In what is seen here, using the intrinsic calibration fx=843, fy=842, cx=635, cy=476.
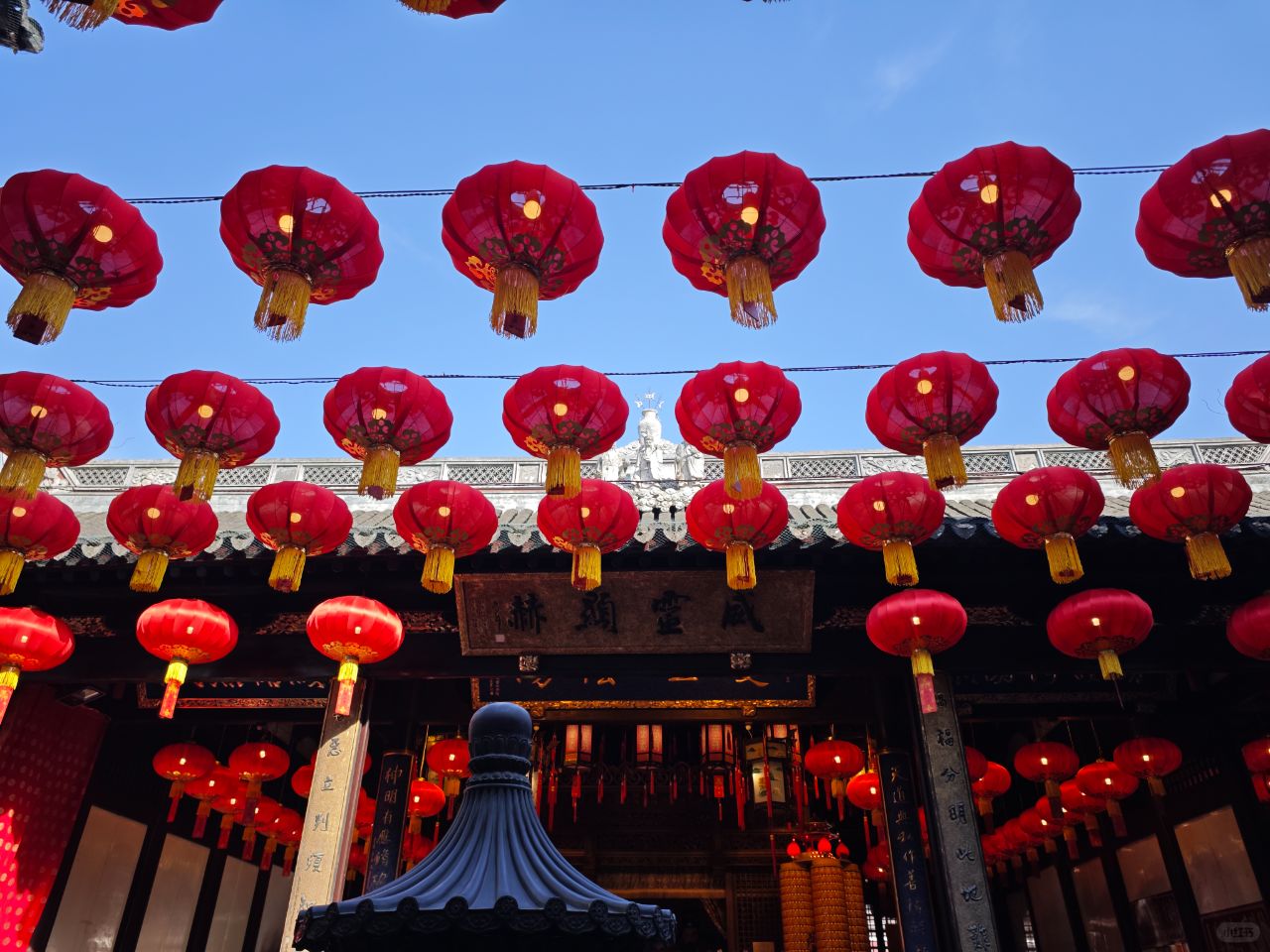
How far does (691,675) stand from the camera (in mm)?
6988

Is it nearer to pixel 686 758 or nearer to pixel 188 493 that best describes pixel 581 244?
pixel 188 493

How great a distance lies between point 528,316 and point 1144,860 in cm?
991

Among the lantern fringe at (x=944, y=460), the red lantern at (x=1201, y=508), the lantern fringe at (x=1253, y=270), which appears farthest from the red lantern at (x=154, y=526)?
the red lantern at (x=1201, y=508)

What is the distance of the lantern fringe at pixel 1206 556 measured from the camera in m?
5.02

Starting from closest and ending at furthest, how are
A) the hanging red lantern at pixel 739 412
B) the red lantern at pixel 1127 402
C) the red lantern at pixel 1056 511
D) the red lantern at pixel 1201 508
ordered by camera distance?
the red lantern at pixel 1127 402, the hanging red lantern at pixel 739 412, the red lantern at pixel 1201 508, the red lantern at pixel 1056 511

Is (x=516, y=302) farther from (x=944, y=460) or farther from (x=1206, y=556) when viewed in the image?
(x=1206, y=556)

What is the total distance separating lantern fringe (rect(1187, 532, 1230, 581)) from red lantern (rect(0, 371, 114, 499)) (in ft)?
21.8

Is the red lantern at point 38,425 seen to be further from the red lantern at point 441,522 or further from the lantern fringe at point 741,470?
the lantern fringe at point 741,470

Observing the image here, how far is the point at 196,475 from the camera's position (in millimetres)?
4836

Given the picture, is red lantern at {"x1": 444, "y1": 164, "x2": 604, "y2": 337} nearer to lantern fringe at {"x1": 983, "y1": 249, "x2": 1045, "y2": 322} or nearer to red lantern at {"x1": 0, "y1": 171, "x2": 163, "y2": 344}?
red lantern at {"x1": 0, "y1": 171, "x2": 163, "y2": 344}

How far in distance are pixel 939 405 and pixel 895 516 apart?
98 centimetres

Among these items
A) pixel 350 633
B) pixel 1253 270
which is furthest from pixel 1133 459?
pixel 350 633

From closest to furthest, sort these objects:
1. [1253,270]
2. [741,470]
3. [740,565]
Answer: [1253,270] < [741,470] < [740,565]

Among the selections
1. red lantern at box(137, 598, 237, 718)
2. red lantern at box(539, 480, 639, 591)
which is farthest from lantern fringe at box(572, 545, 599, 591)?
red lantern at box(137, 598, 237, 718)
